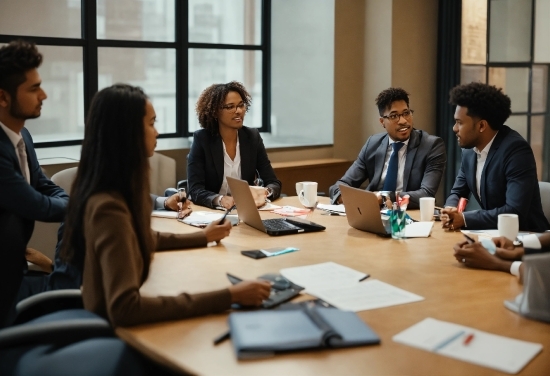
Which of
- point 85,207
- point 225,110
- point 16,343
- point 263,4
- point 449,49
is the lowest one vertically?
point 16,343

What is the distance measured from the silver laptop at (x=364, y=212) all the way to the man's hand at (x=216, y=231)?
64cm

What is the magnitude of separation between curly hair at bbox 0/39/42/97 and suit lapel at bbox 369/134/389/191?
89.8 inches

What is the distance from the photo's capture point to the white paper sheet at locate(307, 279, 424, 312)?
7.21 feet

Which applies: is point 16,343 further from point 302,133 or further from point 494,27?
point 494,27

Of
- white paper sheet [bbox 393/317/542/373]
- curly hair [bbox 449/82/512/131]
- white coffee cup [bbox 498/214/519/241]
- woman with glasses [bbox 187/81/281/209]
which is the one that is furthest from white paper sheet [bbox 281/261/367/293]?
woman with glasses [bbox 187/81/281/209]

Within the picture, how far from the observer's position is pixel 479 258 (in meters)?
2.64

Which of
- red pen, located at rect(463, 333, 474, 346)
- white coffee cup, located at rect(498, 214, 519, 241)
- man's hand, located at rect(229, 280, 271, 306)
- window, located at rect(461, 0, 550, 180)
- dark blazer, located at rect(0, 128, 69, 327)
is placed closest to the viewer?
red pen, located at rect(463, 333, 474, 346)

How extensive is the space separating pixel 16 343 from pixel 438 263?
1.59m

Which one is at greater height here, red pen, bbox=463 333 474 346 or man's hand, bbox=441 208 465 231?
man's hand, bbox=441 208 465 231

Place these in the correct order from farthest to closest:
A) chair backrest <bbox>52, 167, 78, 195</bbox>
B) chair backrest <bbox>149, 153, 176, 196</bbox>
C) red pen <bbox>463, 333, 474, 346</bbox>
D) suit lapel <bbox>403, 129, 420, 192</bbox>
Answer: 1. chair backrest <bbox>149, 153, 176, 196</bbox>
2. suit lapel <bbox>403, 129, 420, 192</bbox>
3. chair backrest <bbox>52, 167, 78, 195</bbox>
4. red pen <bbox>463, 333, 474, 346</bbox>

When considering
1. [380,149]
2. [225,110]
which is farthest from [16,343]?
[380,149]

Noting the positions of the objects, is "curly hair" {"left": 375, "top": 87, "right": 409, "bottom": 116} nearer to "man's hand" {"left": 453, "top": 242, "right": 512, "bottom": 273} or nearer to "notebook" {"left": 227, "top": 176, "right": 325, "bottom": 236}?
"notebook" {"left": 227, "top": 176, "right": 325, "bottom": 236}

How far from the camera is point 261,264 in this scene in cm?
274

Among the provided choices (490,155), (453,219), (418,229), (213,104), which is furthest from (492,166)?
(213,104)
